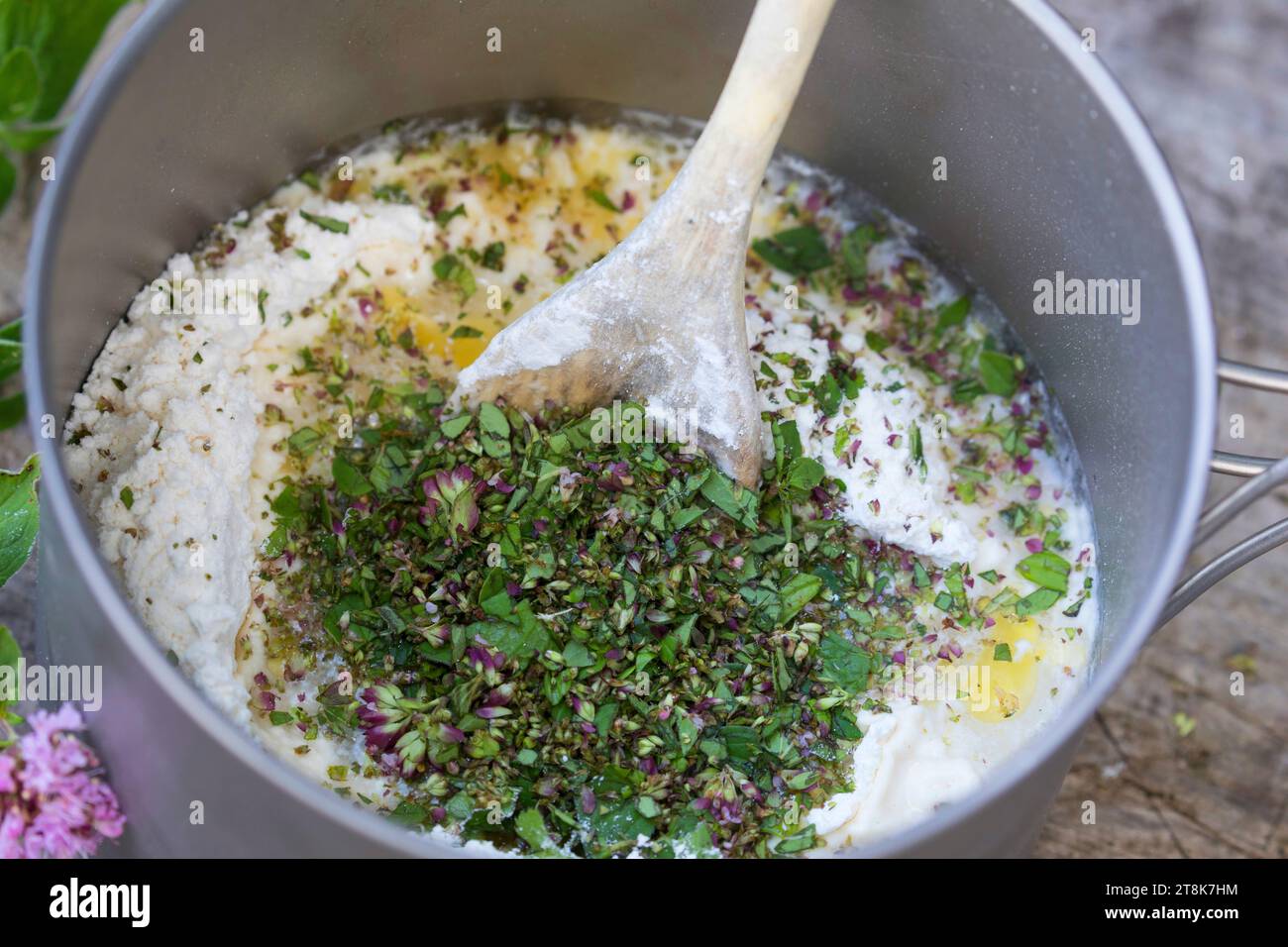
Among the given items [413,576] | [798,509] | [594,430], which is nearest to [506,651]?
[413,576]

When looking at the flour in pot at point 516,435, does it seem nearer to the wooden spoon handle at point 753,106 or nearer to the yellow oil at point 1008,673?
the yellow oil at point 1008,673

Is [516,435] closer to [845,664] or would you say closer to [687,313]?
[687,313]

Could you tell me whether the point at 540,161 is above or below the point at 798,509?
above

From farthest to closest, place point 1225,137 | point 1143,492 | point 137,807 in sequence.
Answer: point 1225,137
point 1143,492
point 137,807

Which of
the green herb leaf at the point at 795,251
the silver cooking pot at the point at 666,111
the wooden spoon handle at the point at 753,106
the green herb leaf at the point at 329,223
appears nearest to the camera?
the silver cooking pot at the point at 666,111

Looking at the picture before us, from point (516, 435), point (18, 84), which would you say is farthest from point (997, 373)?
point (18, 84)

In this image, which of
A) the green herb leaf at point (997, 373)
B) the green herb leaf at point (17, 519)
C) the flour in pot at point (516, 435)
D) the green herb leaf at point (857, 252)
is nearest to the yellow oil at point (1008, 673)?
the flour in pot at point (516, 435)
